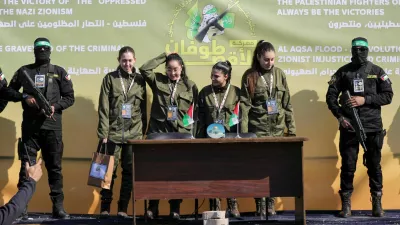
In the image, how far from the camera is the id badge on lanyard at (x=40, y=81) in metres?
6.91

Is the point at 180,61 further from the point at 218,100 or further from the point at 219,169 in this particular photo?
the point at 219,169

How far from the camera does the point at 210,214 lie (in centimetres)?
599

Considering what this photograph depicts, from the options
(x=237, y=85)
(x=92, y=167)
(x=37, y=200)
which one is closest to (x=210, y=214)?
(x=92, y=167)

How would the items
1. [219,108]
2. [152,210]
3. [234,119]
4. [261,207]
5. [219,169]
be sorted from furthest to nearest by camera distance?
[261,207] → [152,210] → [219,108] → [234,119] → [219,169]

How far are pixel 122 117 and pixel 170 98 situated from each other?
505 mm

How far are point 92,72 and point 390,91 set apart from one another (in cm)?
301

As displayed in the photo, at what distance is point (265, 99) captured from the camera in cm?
696

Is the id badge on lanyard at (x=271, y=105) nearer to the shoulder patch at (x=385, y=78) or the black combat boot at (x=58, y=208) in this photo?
the shoulder patch at (x=385, y=78)

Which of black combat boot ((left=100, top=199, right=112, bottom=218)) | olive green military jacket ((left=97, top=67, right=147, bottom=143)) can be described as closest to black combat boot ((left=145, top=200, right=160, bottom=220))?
black combat boot ((left=100, top=199, right=112, bottom=218))

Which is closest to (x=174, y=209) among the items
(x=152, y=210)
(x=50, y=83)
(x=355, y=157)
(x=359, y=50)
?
(x=152, y=210)

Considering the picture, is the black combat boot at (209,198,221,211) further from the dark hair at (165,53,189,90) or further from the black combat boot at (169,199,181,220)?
the dark hair at (165,53,189,90)

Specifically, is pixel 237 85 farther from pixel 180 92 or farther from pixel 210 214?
pixel 210 214

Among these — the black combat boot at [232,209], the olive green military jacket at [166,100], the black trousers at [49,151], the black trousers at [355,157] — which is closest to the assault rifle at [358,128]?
the black trousers at [355,157]

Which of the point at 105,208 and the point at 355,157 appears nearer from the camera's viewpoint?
the point at 355,157
